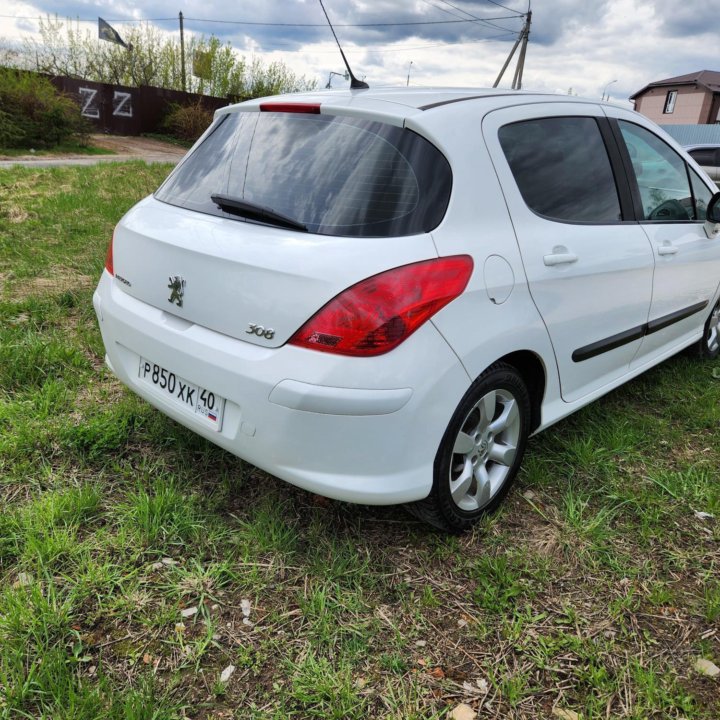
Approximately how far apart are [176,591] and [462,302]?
4.63ft

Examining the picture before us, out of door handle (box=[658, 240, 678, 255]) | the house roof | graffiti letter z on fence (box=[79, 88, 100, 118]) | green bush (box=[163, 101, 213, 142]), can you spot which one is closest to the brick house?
the house roof

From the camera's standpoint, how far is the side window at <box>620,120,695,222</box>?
3.20 meters

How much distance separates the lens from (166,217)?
2.46 metres

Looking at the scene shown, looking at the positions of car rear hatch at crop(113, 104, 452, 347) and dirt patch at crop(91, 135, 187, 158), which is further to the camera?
dirt patch at crop(91, 135, 187, 158)

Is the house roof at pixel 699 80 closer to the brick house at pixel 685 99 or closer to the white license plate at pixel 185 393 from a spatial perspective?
the brick house at pixel 685 99

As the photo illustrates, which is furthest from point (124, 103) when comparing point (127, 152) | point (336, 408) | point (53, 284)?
point (336, 408)

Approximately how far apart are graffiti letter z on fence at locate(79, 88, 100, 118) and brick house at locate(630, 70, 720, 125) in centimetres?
3711

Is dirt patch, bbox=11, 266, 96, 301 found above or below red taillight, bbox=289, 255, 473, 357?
below

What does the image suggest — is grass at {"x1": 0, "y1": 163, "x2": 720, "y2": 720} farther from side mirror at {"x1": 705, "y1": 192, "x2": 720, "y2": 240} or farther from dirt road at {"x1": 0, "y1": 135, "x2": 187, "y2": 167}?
dirt road at {"x1": 0, "y1": 135, "x2": 187, "y2": 167}

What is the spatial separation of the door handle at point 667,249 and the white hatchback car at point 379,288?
413 millimetres

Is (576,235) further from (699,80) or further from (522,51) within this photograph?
(699,80)

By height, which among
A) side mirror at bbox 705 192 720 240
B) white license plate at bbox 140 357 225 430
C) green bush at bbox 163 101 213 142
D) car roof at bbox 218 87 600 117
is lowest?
green bush at bbox 163 101 213 142

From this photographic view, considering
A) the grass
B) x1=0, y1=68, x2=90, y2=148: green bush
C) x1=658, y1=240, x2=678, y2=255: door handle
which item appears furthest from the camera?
x1=0, y1=68, x2=90, y2=148: green bush

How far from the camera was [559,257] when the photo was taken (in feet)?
8.07
